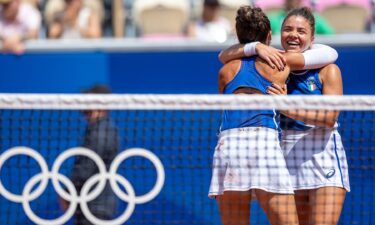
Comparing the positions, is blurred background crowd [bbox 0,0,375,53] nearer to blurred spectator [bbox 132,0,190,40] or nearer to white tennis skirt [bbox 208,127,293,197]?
blurred spectator [bbox 132,0,190,40]

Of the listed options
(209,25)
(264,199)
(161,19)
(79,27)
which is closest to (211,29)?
(209,25)

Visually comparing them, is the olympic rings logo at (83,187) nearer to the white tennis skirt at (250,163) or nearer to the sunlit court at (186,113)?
the sunlit court at (186,113)

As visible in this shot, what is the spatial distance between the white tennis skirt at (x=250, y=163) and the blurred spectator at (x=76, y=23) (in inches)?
173

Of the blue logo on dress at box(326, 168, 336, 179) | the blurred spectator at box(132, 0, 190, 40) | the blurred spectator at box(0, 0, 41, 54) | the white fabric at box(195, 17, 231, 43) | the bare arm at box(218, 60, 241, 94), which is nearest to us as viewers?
the bare arm at box(218, 60, 241, 94)

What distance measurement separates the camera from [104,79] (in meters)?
9.16

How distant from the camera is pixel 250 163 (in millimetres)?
6258

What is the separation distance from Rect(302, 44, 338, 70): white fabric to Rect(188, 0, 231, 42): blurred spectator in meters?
4.09

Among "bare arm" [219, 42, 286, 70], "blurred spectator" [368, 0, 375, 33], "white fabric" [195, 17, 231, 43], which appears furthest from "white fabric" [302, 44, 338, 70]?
"blurred spectator" [368, 0, 375, 33]

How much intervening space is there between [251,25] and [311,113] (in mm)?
701

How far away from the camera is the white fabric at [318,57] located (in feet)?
20.8

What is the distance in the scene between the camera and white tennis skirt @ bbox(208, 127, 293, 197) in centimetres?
620

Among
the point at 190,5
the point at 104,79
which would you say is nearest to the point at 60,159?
the point at 104,79

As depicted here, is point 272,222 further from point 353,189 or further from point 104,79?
point 104,79

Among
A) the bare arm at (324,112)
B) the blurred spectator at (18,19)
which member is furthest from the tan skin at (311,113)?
the blurred spectator at (18,19)
